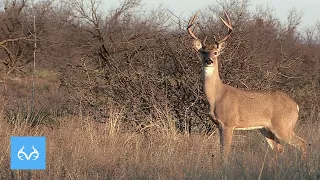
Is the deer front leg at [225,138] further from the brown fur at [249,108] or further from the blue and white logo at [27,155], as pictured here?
the blue and white logo at [27,155]

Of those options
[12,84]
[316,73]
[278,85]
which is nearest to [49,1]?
[12,84]

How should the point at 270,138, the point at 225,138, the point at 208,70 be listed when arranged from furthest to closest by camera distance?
the point at 270,138
the point at 208,70
the point at 225,138

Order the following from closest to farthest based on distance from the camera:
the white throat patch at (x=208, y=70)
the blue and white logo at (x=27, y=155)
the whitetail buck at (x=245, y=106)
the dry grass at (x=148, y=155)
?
the dry grass at (x=148, y=155), the blue and white logo at (x=27, y=155), the whitetail buck at (x=245, y=106), the white throat patch at (x=208, y=70)

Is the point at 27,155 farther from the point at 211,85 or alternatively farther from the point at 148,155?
the point at 211,85

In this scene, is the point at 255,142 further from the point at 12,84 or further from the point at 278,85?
the point at 12,84

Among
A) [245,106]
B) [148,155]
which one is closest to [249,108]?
[245,106]

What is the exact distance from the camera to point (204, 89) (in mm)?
9578

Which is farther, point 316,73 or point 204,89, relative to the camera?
point 316,73

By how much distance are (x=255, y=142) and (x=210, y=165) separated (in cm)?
304

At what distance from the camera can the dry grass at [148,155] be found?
6.42 meters

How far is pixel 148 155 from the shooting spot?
825cm

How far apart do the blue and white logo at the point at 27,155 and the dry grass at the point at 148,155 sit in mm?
113

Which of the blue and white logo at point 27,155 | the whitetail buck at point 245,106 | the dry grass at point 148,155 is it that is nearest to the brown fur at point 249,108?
the whitetail buck at point 245,106

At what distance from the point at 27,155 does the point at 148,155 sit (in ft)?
6.93
